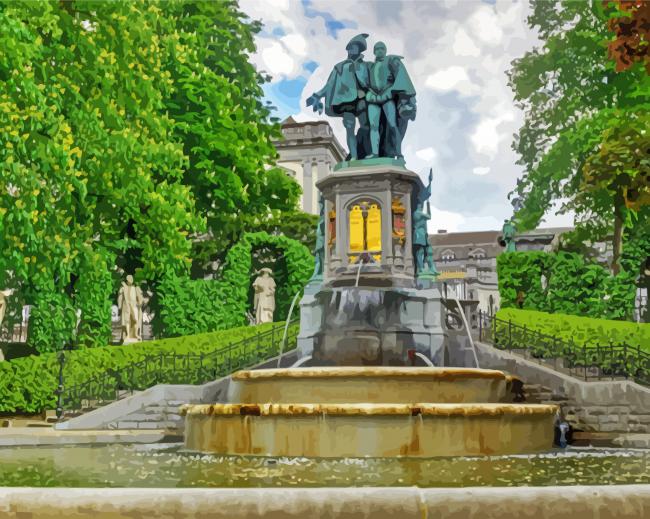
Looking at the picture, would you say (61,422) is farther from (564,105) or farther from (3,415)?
(564,105)

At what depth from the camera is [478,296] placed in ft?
199

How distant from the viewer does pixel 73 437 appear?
48.8 feet

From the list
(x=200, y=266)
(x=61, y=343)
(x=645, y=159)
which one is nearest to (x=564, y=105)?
(x=645, y=159)

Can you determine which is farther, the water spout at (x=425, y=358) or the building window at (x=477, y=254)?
the building window at (x=477, y=254)

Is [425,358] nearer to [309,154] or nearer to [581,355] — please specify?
[581,355]

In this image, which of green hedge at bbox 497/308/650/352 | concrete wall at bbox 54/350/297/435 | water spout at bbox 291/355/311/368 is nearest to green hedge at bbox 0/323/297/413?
concrete wall at bbox 54/350/297/435

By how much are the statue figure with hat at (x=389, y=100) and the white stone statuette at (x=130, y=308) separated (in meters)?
10.6

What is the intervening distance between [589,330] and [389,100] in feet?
26.3

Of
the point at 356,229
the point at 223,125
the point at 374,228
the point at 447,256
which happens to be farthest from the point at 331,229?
the point at 447,256

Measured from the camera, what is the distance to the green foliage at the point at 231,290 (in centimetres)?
2833

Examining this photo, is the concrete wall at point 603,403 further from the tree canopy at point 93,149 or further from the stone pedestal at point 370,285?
the tree canopy at point 93,149

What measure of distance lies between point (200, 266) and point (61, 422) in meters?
17.3

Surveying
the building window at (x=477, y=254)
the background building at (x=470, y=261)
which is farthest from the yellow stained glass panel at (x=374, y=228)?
the building window at (x=477, y=254)

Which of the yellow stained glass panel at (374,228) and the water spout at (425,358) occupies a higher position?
the yellow stained glass panel at (374,228)
